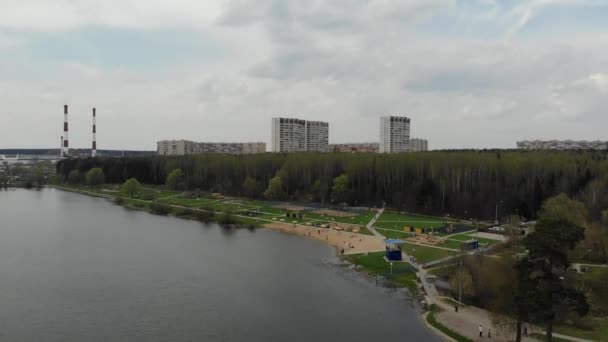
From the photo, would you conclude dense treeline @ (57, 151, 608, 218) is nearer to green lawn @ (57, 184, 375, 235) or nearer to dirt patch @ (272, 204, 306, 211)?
green lawn @ (57, 184, 375, 235)

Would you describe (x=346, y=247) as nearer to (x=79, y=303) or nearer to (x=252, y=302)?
(x=252, y=302)

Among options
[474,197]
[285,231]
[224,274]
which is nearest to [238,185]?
[285,231]

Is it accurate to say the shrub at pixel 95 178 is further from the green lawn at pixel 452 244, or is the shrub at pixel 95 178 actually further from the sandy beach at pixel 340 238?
the green lawn at pixel 452 244

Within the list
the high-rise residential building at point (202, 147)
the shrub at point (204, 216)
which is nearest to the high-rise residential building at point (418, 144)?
the high-rise residential building at point (202, 147)

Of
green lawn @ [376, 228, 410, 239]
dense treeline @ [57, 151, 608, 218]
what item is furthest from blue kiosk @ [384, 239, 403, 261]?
dense treeline @ [57, 151, 608, 218]

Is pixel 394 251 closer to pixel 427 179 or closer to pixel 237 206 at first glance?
pixel 427 179

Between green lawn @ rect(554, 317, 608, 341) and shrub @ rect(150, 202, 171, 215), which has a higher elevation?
shrub @ rect(150, 202, 171, 215)
